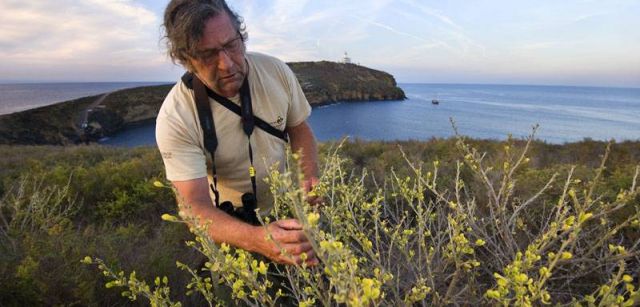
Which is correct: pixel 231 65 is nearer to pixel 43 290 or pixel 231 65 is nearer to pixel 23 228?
pixel 43 290

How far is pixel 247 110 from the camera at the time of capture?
2.04 metres

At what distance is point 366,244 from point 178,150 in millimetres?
1104

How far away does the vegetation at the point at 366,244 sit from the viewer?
97cm

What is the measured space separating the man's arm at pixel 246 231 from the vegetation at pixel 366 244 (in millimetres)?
75

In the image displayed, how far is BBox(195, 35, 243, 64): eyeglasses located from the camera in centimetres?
180

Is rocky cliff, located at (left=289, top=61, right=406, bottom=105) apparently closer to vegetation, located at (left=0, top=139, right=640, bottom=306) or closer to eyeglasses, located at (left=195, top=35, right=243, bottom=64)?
vegetation, located at (left=0, top=139, right=640, bottom=306)

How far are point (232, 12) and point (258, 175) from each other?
0.93 metres

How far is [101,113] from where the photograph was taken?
1192 inches

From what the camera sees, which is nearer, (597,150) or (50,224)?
(50,224)

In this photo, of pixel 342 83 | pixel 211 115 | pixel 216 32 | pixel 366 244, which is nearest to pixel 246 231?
pixel 366 244

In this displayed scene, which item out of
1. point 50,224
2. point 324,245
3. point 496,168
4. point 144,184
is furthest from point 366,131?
point 324,245

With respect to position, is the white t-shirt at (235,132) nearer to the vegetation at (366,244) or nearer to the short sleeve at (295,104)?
the short sleeve at (295,104)

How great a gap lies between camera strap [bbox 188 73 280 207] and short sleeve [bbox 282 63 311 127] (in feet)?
1.03

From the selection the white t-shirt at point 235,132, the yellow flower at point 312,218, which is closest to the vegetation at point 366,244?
the yellow flower at point 312,218
